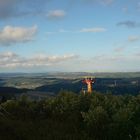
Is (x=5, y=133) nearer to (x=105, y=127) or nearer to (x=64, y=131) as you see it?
(x=64, y=131)

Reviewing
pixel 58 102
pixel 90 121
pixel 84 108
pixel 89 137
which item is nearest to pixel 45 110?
pixel 58 102

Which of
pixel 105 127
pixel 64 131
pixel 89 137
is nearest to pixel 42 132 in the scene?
pixel 64 131

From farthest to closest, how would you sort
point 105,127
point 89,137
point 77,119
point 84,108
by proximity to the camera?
point 84,108 < point 77,119 < point 105,127 < point 89,137

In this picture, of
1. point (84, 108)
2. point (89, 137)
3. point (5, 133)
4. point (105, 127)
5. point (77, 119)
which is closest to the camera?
point (5, 133)

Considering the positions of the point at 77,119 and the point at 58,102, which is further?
the point at 58,102

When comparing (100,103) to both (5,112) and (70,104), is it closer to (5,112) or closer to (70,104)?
(70,104)

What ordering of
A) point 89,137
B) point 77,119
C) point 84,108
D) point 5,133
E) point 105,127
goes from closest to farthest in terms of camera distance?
point 5,133
point 89,137
point 105,127
point 77,119
point 84,108
